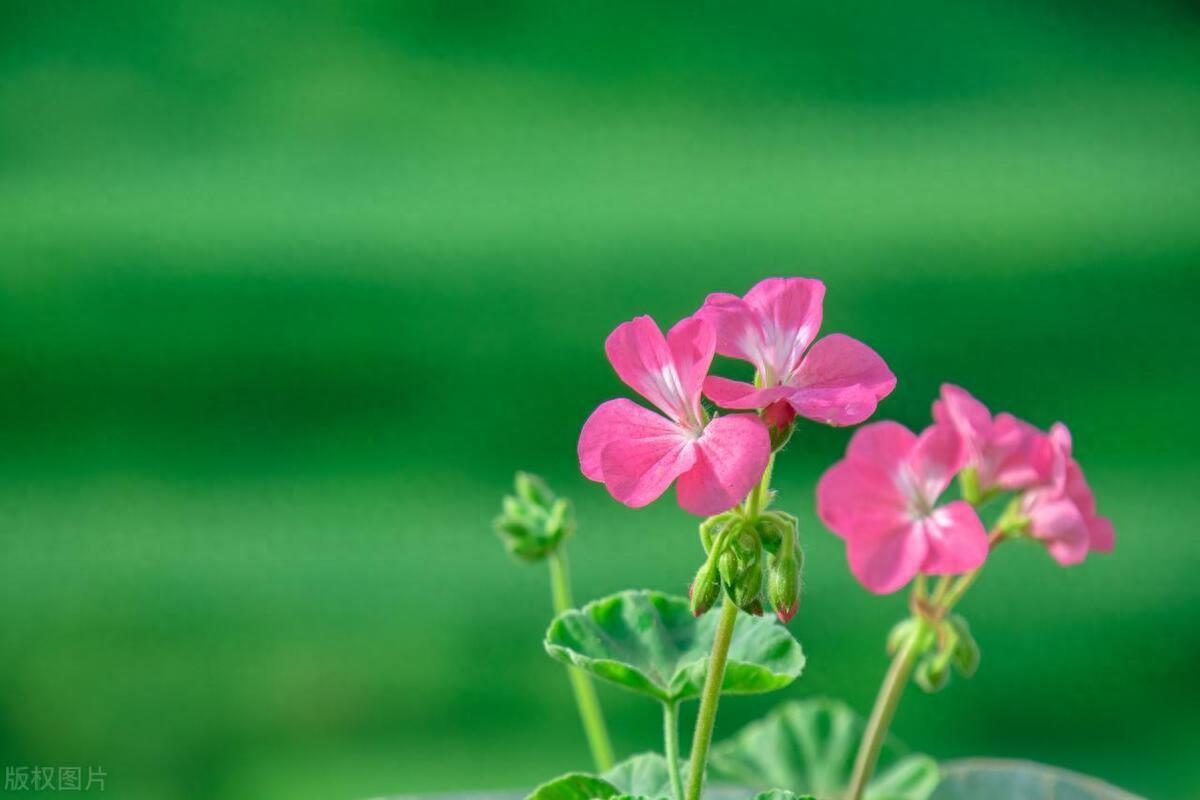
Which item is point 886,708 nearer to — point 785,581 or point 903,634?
point 903,634

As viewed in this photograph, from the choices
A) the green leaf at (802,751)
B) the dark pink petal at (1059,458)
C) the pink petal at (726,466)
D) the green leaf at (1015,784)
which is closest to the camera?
the pink petal at (726,466)

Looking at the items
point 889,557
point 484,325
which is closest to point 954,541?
point 889,557

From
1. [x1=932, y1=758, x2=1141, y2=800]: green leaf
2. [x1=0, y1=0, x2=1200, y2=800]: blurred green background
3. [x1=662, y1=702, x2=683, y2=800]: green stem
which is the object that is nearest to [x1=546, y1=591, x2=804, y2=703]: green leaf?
[x1=662, y1=702, x2=683, y2=800]: green stem

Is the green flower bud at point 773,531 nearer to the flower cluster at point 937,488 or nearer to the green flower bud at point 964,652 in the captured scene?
the flower cluster at point 937,488

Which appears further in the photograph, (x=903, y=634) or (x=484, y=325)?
(x=484, y=325)

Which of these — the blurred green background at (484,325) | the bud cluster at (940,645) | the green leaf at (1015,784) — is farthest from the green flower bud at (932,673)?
the blurred green background at (484,325)

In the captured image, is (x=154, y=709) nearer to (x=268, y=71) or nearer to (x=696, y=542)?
(x=696, y=542)
